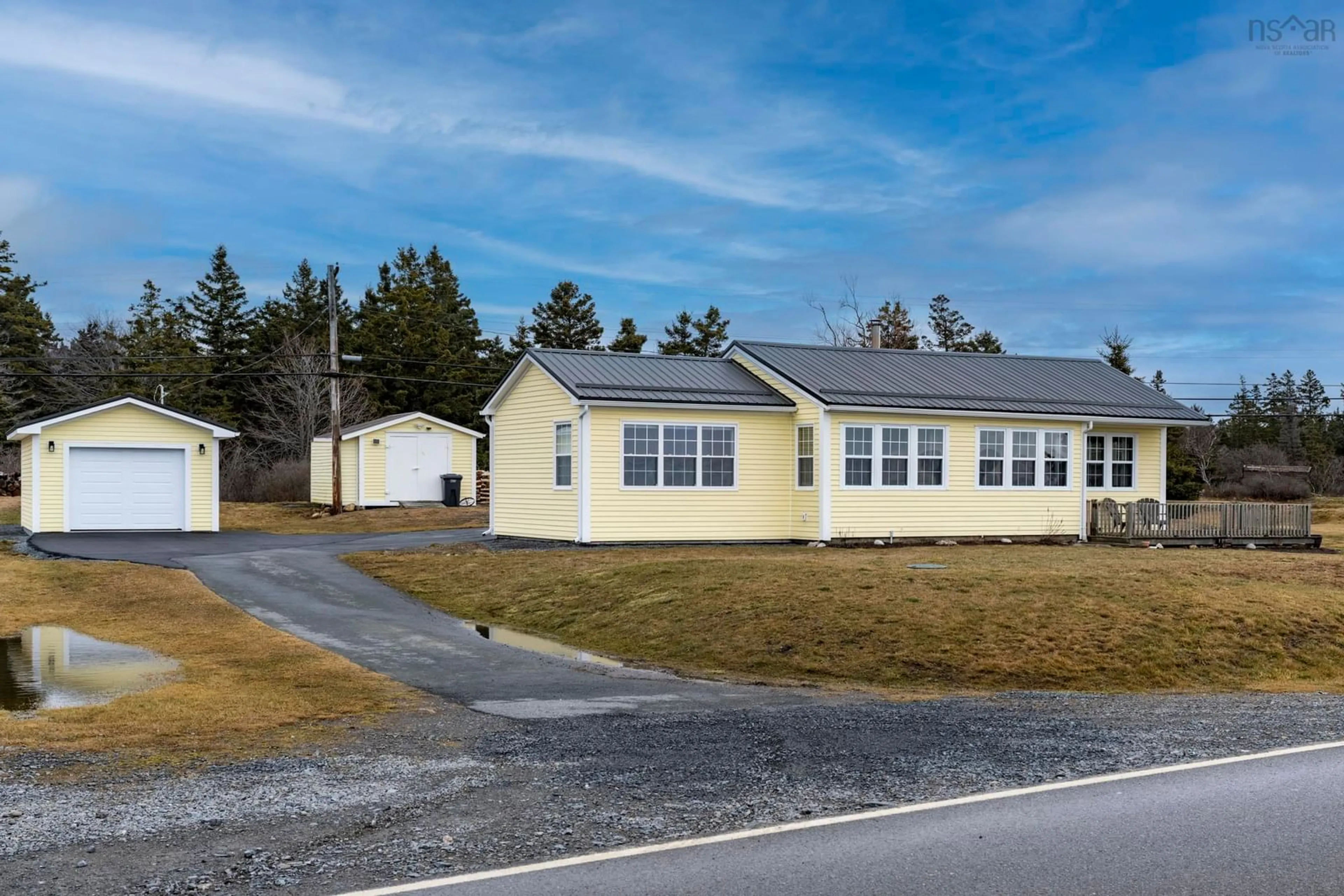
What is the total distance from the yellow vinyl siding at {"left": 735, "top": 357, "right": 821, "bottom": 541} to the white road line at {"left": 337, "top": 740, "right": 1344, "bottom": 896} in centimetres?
1748

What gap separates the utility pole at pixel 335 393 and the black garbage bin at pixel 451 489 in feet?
12.8

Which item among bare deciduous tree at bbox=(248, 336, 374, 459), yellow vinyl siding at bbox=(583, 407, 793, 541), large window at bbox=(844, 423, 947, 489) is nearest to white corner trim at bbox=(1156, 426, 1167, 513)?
large window at bbox=(844, 423, 947, 489)

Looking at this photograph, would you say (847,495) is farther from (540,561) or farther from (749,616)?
(749,616)

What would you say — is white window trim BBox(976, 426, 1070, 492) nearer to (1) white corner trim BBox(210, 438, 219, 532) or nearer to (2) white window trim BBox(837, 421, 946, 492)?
(2) white window trim BBox(837, 421, 946, 492)

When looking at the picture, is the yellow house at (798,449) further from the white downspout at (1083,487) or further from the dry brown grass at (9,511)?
the dry brown grass at (9,511)

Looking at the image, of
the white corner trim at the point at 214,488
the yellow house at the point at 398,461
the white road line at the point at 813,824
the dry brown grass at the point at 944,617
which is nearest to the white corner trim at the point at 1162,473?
the dry brown grass at the point at 944,617

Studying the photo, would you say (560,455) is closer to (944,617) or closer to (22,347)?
(944,617)

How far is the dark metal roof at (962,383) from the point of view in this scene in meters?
27.8

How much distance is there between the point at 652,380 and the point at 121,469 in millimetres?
14805

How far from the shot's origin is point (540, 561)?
22875mm

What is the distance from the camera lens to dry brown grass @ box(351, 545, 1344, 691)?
47.7 ft

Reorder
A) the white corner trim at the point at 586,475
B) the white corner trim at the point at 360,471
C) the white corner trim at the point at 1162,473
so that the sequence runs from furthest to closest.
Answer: the white corner trim at the point at 360,471
the white corner trim at the point at 1162,473
the white corner trim at the point at 586,475

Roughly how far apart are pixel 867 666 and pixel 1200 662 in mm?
4169

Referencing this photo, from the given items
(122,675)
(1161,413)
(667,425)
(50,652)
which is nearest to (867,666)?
(122,675)
